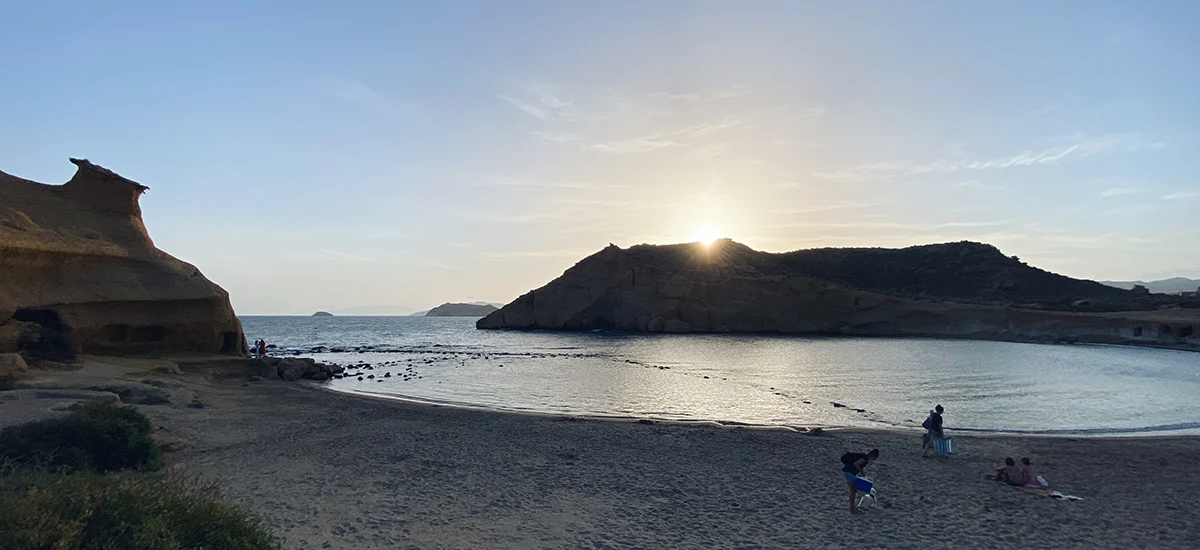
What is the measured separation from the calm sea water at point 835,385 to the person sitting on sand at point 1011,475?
8323 millimetres

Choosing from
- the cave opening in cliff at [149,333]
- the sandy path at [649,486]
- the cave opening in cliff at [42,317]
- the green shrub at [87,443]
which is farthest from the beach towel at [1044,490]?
the cave opening in cliff at [149,333]

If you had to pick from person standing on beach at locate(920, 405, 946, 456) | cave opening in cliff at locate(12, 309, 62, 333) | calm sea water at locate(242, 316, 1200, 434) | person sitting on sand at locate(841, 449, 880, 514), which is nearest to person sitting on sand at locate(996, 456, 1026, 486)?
person standing on beach at locate(920, 405, 946, 456)

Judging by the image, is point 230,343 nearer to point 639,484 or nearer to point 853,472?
point 639,484

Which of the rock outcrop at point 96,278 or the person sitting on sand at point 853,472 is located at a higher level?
the rock outcrop at point 96,278

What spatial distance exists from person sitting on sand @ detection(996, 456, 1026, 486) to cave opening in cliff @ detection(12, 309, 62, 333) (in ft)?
91.4

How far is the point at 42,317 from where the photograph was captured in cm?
2277

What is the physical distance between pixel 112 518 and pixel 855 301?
270 feet

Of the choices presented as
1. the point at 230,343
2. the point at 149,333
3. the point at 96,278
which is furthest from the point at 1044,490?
the point at 230,343

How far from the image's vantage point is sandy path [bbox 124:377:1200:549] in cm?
929

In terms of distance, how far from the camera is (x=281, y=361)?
108 feet

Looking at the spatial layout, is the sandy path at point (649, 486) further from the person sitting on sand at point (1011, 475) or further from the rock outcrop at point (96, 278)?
the rock outcrop at point (96, 278)

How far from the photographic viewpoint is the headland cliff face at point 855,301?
69.1m

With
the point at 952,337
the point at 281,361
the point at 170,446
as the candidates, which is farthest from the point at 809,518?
the point at 952,337

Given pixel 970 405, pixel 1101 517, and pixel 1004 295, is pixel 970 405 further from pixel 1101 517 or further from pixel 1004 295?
pixel 1004 295
